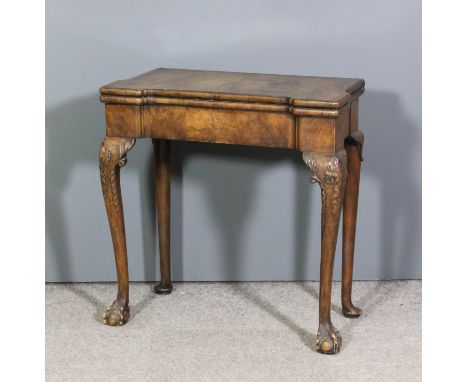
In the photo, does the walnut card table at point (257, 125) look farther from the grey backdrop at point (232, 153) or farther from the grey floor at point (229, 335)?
the grey backdrop at point (232, 153)

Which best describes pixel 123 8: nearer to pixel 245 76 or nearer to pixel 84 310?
pixel 245 76

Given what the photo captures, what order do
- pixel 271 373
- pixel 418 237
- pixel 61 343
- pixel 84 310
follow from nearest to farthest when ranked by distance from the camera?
pixel 271 373, pixel 61 343, pixel 84 310, pixel 418 237

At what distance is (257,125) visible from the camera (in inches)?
96.3

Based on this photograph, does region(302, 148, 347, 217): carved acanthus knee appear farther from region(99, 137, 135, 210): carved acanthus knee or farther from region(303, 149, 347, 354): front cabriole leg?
region(99, 137, 135, 210): carved acanthus knee

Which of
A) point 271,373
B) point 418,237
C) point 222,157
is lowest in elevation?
point 271,373

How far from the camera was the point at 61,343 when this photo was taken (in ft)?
8.63

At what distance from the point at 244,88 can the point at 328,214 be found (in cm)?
45

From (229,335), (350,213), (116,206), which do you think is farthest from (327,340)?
(116,206)

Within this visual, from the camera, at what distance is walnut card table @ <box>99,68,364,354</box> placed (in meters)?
2.38

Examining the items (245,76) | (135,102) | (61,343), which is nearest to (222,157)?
(245,76)

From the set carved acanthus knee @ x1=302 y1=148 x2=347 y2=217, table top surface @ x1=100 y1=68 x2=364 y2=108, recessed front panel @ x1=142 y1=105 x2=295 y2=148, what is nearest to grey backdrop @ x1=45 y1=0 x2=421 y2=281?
table top surface @ x1=100 y1=68 x2=364 y2=108

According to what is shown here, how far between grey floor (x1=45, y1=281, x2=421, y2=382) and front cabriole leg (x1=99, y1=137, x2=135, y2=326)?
0.05 meters

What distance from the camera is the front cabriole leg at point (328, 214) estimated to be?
2.38m

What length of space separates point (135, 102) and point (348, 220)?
2.59ft
